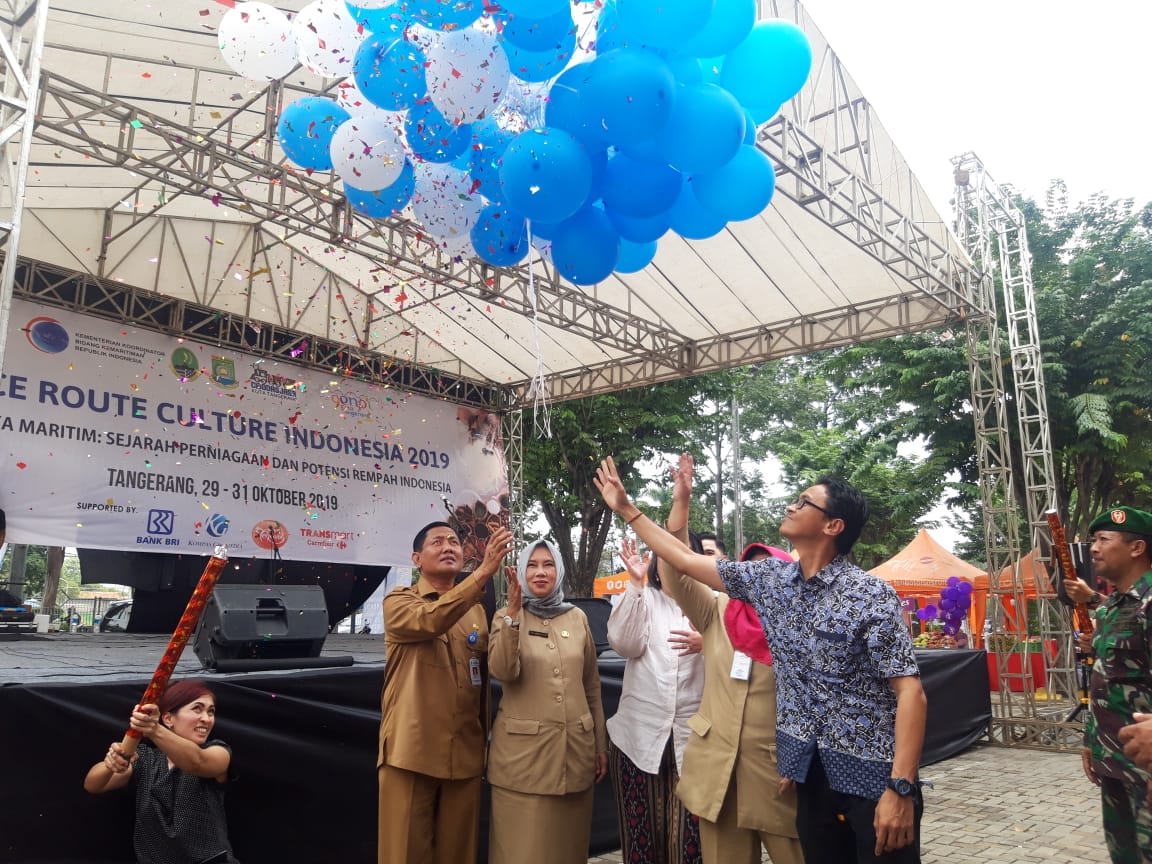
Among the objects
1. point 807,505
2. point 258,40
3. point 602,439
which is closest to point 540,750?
point 807,505

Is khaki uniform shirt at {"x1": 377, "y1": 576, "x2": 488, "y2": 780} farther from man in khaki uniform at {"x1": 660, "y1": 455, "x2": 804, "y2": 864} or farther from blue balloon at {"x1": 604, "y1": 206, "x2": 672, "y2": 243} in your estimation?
blue balloon at {"x1": 604, "y1": 206, "x2": 672, "y2": 243}

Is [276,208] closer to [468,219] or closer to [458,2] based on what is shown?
[468,219]

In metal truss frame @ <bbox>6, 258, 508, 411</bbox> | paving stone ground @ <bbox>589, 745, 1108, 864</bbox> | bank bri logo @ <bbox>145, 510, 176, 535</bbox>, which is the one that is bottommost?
paving stone ground @ <bbox>589, 745, 1108, 864</bbox>

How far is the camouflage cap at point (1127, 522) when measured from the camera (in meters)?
2.39

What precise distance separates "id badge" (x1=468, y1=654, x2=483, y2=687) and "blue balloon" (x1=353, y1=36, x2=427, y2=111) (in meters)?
1.95


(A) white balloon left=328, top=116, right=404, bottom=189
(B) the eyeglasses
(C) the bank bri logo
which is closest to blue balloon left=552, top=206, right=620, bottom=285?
(A) white balloon left=328, top=116, right=404, bottom=189

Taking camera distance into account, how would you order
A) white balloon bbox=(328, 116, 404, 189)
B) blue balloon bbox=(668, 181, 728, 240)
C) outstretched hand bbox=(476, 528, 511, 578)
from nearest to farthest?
outstretched hand bbox=(476, 528, 511, 578) → white balloon bbox=(328, 116, 404, 189) → blue balloon bbox=(668, 181, 728, 240)

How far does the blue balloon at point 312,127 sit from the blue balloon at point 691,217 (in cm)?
144

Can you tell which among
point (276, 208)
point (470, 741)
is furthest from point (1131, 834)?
point (276, 208)

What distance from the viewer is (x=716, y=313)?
29.6ft

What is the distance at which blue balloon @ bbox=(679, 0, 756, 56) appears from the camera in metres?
2.93

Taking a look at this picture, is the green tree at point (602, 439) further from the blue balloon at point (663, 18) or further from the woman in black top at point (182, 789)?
the woman in black top at point (182, 789)

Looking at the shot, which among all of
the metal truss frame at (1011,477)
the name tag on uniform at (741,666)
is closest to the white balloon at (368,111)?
the name tag on uniform at (741,666)

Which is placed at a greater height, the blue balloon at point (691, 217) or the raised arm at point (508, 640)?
Answer: the blue balloon at point (691, 217)
